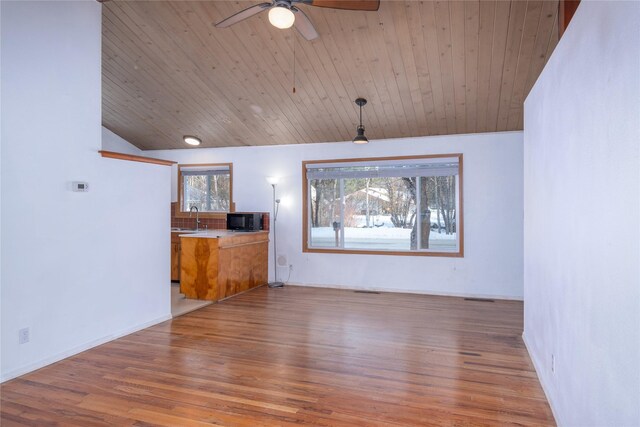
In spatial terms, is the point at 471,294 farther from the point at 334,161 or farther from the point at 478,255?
the point at 334,161

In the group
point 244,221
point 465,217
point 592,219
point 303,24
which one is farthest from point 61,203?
point 465,217

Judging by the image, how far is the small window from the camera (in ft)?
23.2

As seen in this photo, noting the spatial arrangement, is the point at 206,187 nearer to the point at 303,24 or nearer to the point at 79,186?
the point at 79,186

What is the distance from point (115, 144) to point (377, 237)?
473 cm

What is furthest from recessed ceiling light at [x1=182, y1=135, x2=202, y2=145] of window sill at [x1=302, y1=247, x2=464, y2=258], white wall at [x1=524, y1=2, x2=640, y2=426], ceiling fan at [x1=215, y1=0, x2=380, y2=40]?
white wall at [x1=524, y1=2, x2=640, y2=426]

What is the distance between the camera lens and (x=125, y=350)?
11.6 feet

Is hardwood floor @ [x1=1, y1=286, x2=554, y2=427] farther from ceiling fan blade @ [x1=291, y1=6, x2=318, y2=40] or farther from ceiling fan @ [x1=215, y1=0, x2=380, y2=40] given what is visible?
ceiling fan blade @ [x1=291, y1=6, x2=318, y2=40]

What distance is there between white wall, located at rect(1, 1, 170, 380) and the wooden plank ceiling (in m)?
0.87

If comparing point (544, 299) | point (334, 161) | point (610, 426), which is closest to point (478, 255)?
point (334, 161)

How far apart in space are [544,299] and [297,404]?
1.83 metres

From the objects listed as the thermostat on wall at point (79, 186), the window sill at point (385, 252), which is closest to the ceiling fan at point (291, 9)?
the thermostat on wall at point (79, 186)

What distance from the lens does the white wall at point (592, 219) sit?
4.34ft

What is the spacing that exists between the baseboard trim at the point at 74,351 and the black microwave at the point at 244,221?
2242 mm

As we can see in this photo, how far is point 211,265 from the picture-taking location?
17.7 ft
